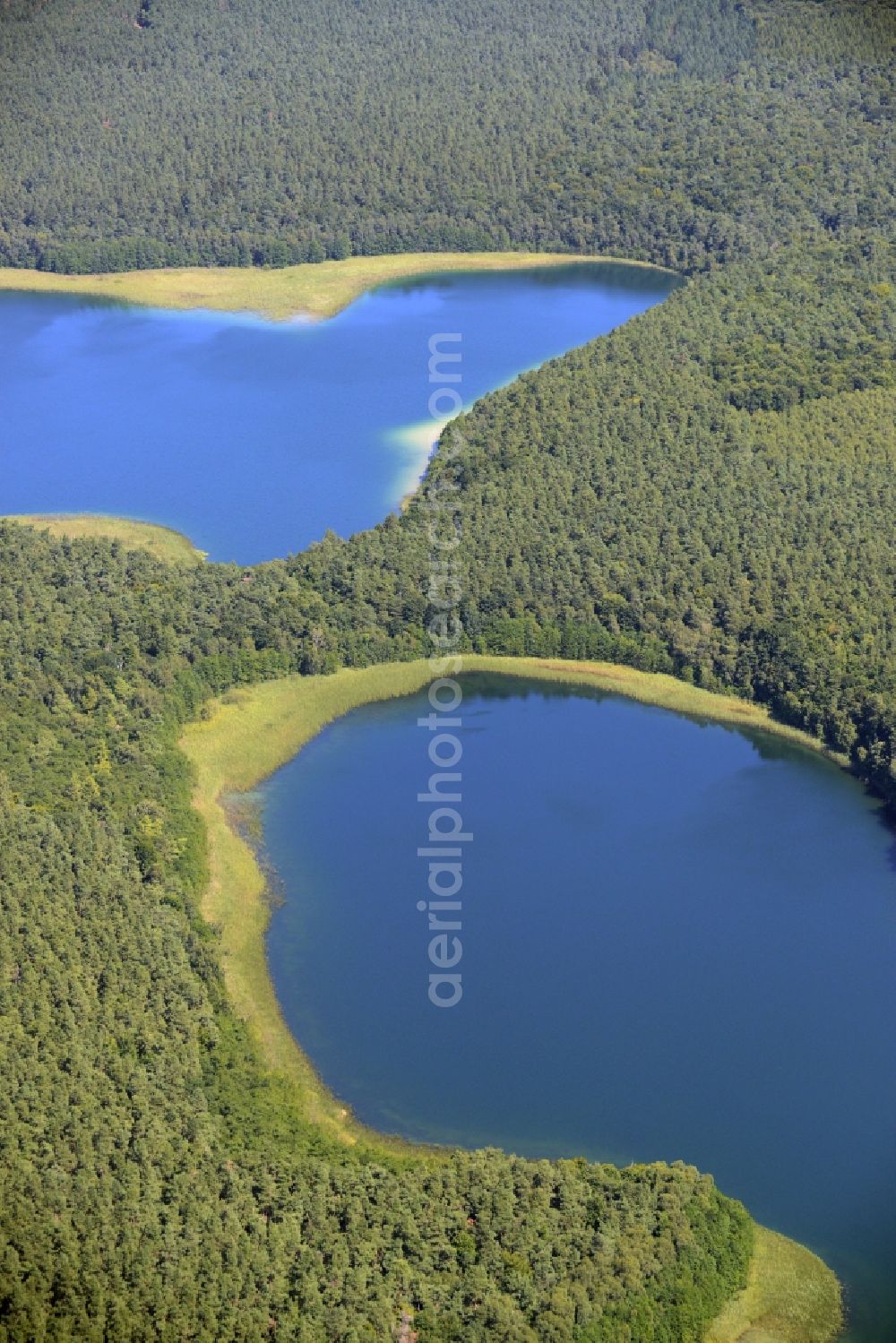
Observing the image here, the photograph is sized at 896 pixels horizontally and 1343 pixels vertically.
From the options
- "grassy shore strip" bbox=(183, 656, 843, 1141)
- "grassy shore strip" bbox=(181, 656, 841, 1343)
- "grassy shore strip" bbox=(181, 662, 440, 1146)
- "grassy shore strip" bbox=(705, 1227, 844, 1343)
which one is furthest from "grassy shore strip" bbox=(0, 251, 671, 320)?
"grassy shore strip" bbox=(705, 1227, 844, 1343)

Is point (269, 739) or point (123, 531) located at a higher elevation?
point (123, 531)

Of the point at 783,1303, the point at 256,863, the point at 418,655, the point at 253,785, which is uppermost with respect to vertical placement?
the point at 418,655

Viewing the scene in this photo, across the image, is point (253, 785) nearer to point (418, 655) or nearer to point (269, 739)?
point (269, 739)

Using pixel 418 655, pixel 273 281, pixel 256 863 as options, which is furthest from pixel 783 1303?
pixel 273 281

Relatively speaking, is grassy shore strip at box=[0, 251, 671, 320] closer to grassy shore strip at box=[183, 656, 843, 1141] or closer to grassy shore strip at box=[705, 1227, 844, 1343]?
grassy shore strip at box=[183, 656, 843, 1141]

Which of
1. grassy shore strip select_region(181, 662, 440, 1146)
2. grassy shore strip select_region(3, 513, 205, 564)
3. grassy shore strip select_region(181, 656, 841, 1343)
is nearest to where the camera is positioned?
grassy shore strip select_region(181, 656, 841, 1343)

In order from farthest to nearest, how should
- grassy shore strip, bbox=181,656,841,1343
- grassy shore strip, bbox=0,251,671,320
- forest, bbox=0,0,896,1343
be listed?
1. grassy shore strip, bbox=0,251,671,320
2. grassy shore strip, bbox=181,656,841,1343
3. forest, bbox=0,0,896,1343

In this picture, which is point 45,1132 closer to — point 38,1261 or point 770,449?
point 38,1261
